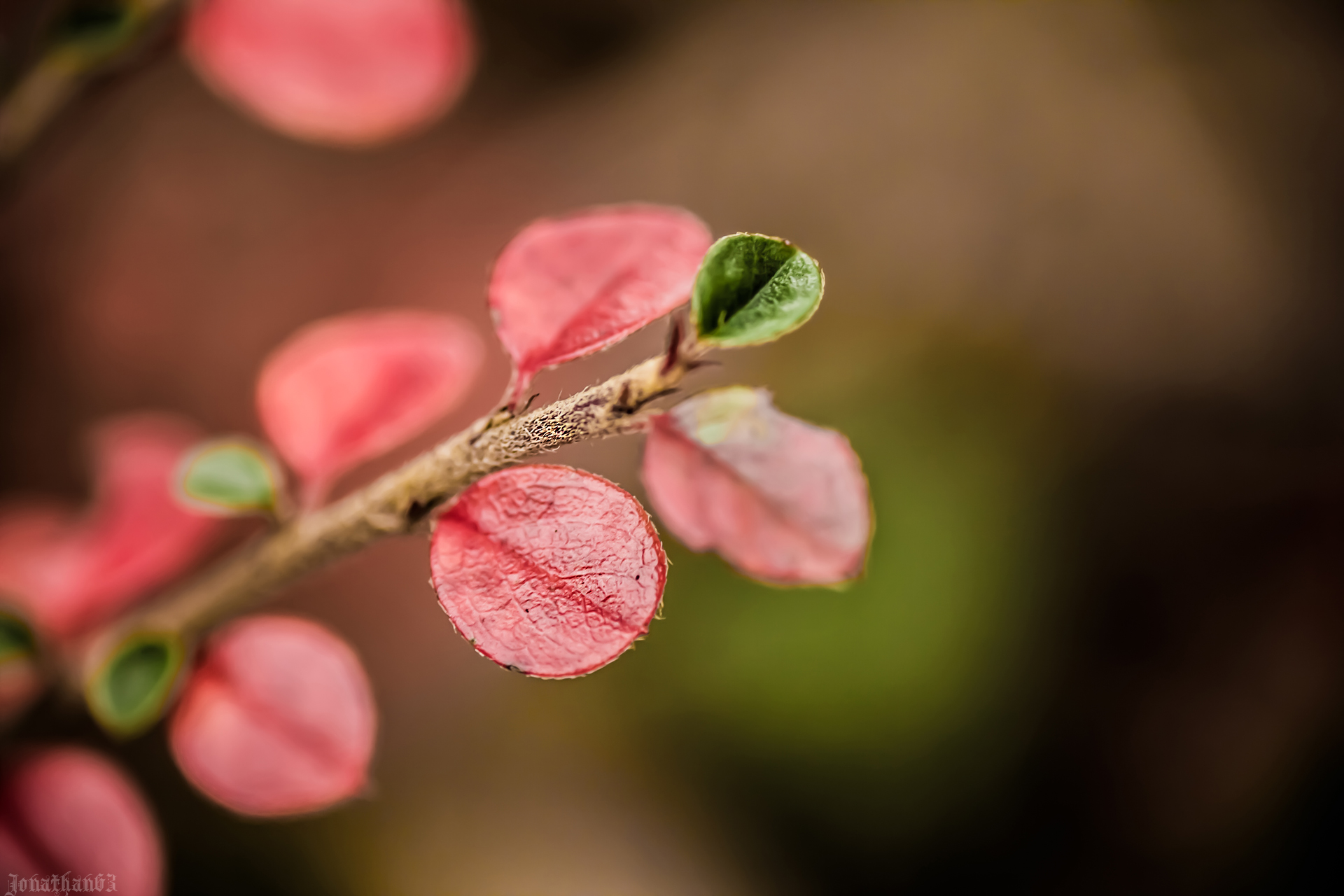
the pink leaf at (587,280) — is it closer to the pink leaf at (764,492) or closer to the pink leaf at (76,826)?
the pink leaf at (764,492)

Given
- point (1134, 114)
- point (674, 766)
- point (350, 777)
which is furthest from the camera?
point (1134, 114)

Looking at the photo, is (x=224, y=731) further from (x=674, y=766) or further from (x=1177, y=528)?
(x=1177, y=528)

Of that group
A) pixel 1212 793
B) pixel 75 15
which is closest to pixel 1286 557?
pixel 1212 793

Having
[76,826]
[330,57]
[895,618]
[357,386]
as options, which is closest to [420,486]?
[357,386]

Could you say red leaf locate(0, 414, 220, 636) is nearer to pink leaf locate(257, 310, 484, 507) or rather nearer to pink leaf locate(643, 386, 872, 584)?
pink leaf locate(257, 310, 484, 507)

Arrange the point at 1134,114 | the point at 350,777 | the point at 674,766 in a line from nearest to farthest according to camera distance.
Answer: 1. the point at 350,777
2. the point at 674,766
3. the point at 1134,114

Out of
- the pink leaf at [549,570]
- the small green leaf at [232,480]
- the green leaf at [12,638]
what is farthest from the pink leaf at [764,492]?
the green leaf at [12,638]

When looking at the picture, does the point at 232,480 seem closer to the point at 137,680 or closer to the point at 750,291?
the point at 137,680
